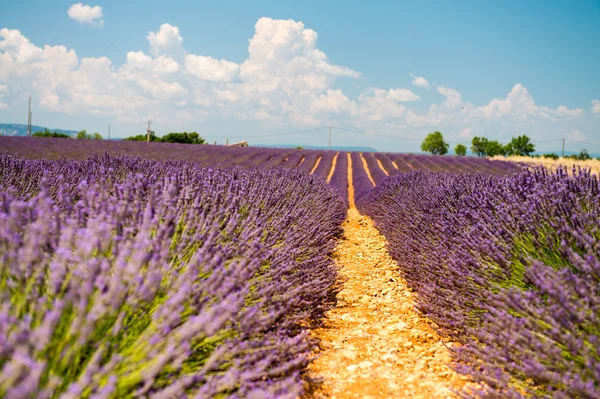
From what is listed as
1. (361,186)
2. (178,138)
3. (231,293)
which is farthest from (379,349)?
(178,138)

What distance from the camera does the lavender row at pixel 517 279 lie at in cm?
158

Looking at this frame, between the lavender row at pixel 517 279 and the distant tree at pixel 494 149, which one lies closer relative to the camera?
the lavender row at pixel 517 279

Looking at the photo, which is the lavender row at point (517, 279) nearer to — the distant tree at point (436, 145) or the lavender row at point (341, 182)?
the lavender row at point (341, 182)

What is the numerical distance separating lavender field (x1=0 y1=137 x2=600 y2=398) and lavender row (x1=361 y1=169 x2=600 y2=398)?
1 cm

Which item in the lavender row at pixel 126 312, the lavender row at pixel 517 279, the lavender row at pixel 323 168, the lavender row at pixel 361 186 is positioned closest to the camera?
the lavender row at pixel 126 312

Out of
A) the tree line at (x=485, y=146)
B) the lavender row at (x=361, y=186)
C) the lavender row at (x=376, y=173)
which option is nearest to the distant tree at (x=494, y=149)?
the tree line at (x=485, y=146)

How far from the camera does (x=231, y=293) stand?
1634 millimetres

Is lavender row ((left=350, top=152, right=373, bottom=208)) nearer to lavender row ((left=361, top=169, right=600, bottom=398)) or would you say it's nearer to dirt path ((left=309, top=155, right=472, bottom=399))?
dirt path ((left=309, top=155, right=472, bottom=399))

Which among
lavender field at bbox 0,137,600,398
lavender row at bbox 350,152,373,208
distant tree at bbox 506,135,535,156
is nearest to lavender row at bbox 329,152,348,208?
lavender row at bbox 350,152,373,208

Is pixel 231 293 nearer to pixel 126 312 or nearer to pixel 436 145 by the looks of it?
pixel 126 312

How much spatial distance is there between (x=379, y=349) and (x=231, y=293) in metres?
1.45

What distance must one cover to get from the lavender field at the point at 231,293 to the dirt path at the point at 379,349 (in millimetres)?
134

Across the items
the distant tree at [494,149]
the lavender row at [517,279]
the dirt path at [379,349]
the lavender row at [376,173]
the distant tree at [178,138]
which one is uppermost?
the distant tree at [494,149]

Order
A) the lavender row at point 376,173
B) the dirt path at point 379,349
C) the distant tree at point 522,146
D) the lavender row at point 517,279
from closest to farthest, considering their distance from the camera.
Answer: the lavender row at point 517,279, the dirt path at point 379,349, the lavender row at point 376,173, the distant tree at point 522,146
